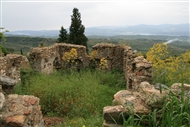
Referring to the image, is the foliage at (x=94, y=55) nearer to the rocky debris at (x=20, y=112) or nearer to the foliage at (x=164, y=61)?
the foliage at (x=164, y=61)

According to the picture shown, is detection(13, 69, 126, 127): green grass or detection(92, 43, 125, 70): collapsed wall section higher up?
detection(92, 43, 125, 70): collapsed wall section

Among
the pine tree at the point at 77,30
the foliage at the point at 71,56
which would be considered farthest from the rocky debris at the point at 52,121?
the pine tree at the point at 77,30

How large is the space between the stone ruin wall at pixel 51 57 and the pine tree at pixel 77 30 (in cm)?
1237

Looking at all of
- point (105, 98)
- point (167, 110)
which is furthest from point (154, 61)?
point (167, 110)

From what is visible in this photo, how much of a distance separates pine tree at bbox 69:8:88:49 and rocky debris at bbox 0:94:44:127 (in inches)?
856

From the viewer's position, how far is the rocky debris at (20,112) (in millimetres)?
3642

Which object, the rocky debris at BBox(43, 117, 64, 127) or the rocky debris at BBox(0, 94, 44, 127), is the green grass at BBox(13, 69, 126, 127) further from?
the rocky debris at BBox(0, 94, 44, 127)

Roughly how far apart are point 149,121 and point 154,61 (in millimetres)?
5738

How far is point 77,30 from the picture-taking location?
26453 mm

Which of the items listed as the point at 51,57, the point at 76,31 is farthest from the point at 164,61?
the point at 76,31

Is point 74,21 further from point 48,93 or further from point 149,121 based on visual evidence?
point 149,121

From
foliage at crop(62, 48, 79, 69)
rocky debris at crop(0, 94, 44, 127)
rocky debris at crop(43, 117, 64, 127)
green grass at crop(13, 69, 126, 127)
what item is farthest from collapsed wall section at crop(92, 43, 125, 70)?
rocky debris at crop(0, 94, 44, 127)

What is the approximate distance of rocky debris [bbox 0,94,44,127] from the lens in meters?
3.64

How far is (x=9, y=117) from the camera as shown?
3668 mm
